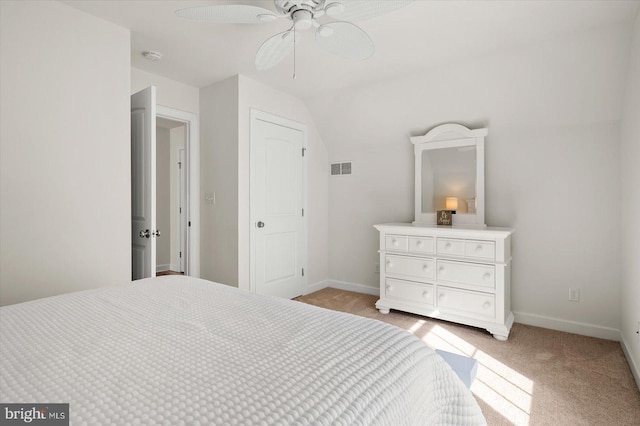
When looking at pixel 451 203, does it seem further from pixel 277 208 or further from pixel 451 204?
pixel 277 208

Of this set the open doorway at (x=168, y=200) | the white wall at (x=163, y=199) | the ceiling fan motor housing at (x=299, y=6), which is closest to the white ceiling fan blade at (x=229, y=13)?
the ceiling fan motor housing at (x=299, y=6)

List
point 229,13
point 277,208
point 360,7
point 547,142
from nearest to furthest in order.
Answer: point 360,7
point 229,13
point 547,142
point 277,208

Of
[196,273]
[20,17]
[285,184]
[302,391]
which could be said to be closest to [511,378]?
[302,391]

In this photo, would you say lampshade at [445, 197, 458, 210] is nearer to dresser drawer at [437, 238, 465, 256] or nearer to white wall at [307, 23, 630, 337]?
white wall at [307, 23, 630, 337]

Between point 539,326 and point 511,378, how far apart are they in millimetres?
1233

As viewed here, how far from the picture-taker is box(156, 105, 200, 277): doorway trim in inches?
142

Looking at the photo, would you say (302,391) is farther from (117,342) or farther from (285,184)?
(285,184)

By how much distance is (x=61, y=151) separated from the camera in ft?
7.05

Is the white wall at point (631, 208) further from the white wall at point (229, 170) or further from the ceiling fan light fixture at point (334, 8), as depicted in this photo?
the white wall at point (229, 170)

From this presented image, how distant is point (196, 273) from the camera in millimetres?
3625

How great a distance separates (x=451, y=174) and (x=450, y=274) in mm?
1082

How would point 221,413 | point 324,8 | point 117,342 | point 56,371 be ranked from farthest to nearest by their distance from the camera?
point 324,8, point 117,342, point 56,371, point 221,413

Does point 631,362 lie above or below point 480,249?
below

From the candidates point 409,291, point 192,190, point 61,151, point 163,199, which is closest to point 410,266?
point 409,291
